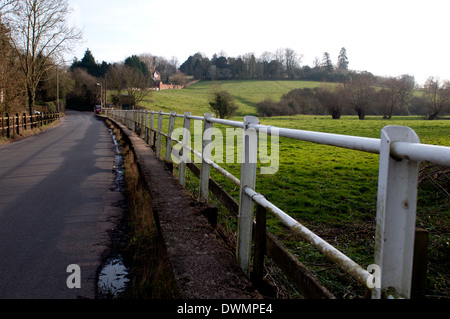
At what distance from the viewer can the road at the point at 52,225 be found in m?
3.47

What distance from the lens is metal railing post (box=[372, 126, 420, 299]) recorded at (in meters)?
1.32

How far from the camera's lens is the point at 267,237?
9.09ft

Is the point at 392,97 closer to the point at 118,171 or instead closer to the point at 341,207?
the point at 118,171

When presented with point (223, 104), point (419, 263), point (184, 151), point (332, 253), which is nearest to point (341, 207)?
point (184, 151)

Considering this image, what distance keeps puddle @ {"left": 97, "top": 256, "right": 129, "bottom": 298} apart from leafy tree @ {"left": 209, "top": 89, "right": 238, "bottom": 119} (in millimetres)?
42649

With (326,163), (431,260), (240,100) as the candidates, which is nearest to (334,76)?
(240,100)

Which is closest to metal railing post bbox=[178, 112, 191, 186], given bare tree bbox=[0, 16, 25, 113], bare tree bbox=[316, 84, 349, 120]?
bare tree bbox=[0, 16, 25, 113]

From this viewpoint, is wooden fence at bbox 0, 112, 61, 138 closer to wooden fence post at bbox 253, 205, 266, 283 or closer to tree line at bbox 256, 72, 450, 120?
wooden fence post at bbox 253, 205, 266, 283

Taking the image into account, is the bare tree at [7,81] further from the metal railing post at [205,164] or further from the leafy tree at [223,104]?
the leafy tree at [223,104]

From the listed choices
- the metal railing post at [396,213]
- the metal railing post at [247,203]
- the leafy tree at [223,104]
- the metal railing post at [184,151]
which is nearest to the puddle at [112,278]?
the metal railing post at [247,203]
